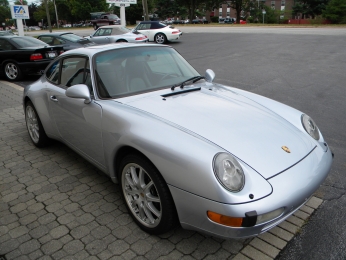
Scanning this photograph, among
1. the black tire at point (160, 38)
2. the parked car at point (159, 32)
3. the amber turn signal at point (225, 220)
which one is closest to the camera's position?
the amber turn signal at point (225, 220)

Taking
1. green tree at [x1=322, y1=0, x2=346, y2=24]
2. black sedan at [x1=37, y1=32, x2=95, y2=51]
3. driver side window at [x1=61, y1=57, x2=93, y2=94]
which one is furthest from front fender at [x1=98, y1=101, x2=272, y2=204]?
green tree at [x1=322, y1=0, x2=346, y2=24]

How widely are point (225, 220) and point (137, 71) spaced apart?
1.99 m

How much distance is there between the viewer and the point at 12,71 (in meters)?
10.1

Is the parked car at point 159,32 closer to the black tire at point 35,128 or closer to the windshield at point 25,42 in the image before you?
the windshield at point 25,42

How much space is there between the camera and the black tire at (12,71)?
391 inches

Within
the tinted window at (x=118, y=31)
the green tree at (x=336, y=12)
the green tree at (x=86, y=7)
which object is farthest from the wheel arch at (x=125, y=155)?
the green tree at (x=86, y=7)

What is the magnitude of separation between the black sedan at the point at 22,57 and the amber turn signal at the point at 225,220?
9.06 meters

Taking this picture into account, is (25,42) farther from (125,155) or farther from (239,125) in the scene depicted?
(239,125)

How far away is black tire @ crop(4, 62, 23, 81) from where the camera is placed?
32.6 feet

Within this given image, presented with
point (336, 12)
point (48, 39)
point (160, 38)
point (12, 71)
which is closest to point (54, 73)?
point (12, 71)

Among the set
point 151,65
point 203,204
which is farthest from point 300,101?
point 203,204

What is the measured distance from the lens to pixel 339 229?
109 inches

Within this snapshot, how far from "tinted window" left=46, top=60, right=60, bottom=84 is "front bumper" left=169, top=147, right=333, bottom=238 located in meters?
2.51

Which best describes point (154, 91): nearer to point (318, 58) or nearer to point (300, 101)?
point (300, 101)
